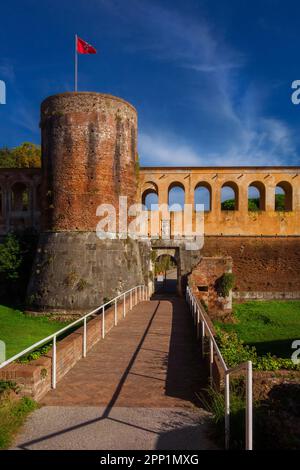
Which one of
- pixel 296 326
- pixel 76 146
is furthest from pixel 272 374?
pixel 76 146

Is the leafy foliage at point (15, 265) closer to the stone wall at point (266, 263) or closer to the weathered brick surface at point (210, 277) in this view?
the weathered brick surface at point (210, 277)

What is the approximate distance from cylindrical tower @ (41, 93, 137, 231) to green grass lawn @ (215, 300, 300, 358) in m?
8.48

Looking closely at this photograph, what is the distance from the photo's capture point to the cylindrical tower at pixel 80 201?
1873 cm

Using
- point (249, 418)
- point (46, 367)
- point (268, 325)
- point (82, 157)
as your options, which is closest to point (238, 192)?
point (268, 325)

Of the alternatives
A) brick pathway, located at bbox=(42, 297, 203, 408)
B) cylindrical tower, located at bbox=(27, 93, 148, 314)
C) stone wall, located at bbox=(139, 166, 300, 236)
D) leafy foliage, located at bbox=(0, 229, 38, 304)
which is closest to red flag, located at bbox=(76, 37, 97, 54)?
cylindrical tower, located at bbox=(27, 93, 148, 314)

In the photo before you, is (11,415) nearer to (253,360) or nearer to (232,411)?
(232,411)

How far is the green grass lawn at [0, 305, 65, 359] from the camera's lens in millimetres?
13700

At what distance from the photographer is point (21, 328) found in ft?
53.3

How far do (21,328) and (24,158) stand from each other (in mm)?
23121

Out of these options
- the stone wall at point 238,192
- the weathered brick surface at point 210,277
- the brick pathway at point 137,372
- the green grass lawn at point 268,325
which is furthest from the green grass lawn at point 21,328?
the stone wall at point 238,192

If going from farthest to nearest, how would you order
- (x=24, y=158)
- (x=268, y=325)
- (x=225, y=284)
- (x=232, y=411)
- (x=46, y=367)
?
(x=24, y=158)
(x=225, y=284)
(x=268, y=325)
(x=46, y=367)
(x=232, y=411)

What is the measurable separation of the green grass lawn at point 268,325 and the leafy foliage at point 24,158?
2271 cm

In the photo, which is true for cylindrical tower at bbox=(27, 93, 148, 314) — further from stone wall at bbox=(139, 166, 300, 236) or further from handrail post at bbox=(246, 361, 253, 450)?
handrail post at bbox=(246, 361, 253, 450)

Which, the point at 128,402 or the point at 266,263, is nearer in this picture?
the point at 128,402
